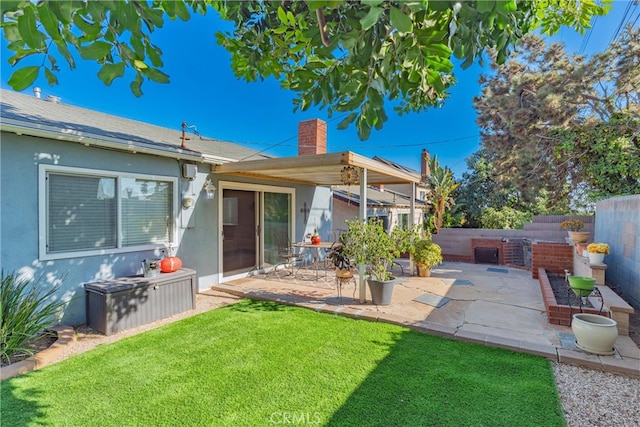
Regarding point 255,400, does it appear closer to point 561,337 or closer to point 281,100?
point 561,337

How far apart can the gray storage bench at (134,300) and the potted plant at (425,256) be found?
20.5 ft

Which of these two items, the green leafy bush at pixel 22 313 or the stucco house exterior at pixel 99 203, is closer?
the green leafy bush at pixel 22 313

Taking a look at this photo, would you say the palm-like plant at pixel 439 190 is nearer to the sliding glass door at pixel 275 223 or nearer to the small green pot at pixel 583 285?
the sliding glass door at pixel 275 223

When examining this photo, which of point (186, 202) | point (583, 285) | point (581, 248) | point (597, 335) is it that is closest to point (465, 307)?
point (583, 285)

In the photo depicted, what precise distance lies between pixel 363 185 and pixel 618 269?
18.3 ft

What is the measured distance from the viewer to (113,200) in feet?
19.6

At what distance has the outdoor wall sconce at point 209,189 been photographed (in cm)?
756

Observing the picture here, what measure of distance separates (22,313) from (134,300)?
147 centimetres

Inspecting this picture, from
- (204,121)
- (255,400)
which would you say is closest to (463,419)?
(255,400)

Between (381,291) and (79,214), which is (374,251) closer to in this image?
(381,291)

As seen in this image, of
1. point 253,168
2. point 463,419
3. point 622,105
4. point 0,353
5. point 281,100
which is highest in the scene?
point 281,100

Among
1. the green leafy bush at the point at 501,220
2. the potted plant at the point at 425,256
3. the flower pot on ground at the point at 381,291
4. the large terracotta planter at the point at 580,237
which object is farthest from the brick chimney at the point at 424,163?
the flower pot on ground at the point at 381,291

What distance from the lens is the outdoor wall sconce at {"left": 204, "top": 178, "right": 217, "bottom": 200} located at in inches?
298

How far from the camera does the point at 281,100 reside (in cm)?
1555
